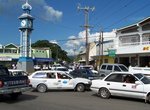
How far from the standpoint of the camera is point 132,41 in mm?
44344

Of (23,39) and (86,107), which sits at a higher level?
Result: (23,39)

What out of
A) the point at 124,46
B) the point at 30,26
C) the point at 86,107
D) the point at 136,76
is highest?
the point at 30,26

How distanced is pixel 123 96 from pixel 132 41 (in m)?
29.7

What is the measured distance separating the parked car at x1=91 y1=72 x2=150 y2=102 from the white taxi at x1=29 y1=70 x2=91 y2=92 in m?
3.37

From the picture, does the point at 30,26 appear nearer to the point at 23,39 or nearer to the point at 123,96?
the point at 23,39

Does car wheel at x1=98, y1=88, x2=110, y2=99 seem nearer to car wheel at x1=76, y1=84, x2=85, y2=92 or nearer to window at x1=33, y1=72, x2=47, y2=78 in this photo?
car wheel at x1=76, y1=84, x2=85, y2=92

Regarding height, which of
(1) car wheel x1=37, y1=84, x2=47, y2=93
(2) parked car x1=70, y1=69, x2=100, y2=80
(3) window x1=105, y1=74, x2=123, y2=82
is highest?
(3) window x1=105, y1=74, x2=123, y2=82

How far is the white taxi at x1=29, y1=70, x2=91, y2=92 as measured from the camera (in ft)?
64.9

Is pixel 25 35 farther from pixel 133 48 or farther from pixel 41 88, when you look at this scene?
pixel 41 88

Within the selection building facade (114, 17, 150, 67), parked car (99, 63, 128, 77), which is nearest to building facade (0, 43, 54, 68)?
building facade (114, 17, 150, 67)

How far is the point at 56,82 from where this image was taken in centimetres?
1977

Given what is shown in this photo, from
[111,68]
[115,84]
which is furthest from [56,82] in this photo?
[111,68]

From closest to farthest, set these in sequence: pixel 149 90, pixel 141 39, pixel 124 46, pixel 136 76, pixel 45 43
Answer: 1. pixel 149 90
2. pixel 136 76
3. pixel 141 39
4. pixel 124 46
5. pixel 45 43

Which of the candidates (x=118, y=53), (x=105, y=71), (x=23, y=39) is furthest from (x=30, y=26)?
(x=105, y=71)
